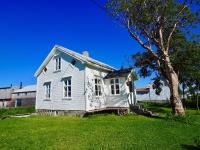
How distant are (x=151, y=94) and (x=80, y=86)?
133 feet

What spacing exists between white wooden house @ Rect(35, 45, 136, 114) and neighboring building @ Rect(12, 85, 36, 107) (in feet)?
85.9

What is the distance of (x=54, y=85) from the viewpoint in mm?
21359

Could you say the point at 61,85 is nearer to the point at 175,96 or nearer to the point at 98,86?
the point at 98,86

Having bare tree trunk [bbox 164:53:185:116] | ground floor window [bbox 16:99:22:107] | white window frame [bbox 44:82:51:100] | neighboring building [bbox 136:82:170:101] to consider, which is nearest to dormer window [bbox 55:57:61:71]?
white window frame [bbox 44:82:51:100]

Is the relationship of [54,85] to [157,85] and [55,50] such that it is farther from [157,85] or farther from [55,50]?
[157,85]

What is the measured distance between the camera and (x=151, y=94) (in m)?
54.6

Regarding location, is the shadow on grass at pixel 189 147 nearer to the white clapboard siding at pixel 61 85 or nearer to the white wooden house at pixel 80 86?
the white wooden house at pixel 80 86

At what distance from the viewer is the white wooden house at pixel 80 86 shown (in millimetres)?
18297

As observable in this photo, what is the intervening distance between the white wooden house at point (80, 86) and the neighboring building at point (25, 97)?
Answer: 1031 inches

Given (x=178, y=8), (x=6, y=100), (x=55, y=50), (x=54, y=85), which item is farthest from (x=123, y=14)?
(x=6, y=100)

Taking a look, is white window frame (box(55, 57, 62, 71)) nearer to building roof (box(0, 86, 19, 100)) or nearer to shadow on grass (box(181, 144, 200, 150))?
shadow on grass (box(181, 144, 200, 150))

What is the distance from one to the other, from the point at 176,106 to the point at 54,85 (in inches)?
529

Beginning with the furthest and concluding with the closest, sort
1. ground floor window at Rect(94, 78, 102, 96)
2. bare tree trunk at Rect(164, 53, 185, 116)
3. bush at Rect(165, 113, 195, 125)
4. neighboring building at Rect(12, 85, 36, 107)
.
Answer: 1. neighboring building at Rect(12, 85, 36, 107)
2. ground floor window at Rect(94, 78, 102, 96)
3. bare tree trunk at Rect(164, 53, 185, 116)
4. bush at Rect(165, 113, 195, 125)

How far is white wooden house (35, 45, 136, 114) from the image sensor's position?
18.3 meters
